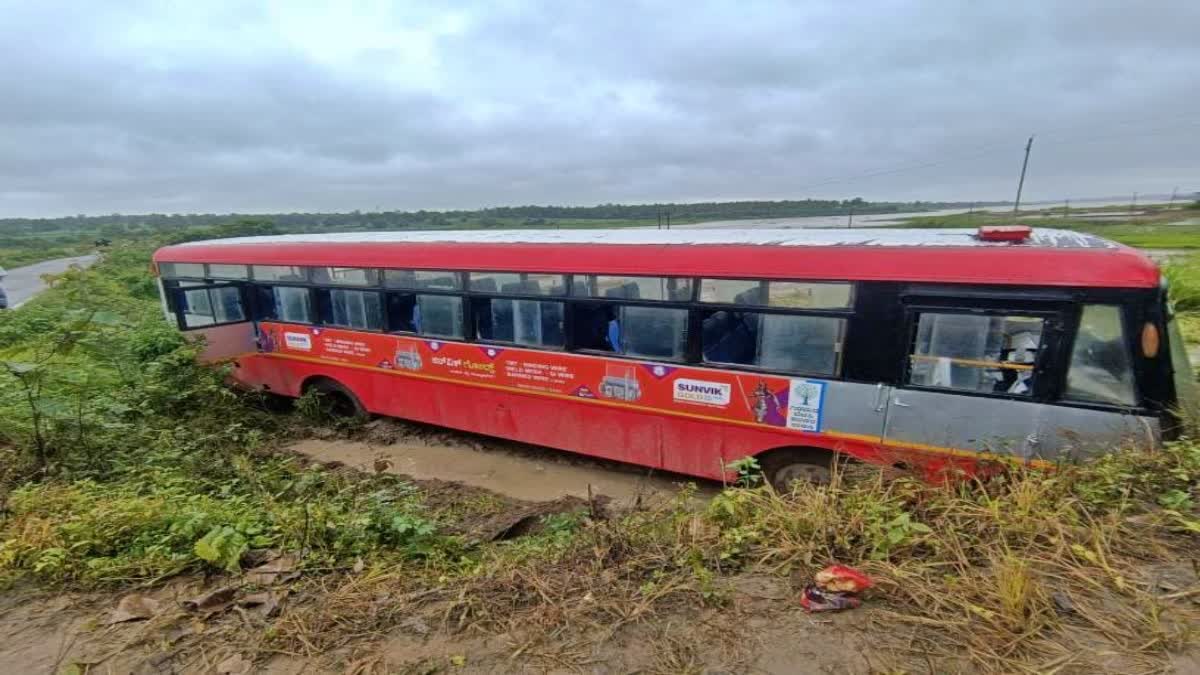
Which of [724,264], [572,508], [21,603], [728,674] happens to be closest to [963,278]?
[724,264]

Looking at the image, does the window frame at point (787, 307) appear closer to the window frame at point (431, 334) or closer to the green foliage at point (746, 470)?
the green foliage at point (746, 470)

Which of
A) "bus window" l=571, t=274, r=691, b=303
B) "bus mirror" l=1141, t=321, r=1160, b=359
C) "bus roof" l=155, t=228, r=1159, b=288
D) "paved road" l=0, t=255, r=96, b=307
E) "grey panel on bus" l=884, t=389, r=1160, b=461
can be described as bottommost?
"paved road" l=0, t=255, r=96, b=307

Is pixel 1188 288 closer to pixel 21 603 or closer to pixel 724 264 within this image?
pixel 724 264

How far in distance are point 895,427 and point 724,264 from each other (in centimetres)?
200

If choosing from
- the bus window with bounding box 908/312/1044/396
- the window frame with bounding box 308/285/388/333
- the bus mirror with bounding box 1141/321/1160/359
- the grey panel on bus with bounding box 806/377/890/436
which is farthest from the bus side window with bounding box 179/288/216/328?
the bus mirror with bounding box 1141/321/1160/359

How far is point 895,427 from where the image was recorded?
4.54 m

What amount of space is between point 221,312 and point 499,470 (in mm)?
5418

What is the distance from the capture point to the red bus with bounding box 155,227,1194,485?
12.9ft

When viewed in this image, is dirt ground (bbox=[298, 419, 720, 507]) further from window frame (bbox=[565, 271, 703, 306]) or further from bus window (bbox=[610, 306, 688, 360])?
window frame (bbox=[565, 271, 703, 306])

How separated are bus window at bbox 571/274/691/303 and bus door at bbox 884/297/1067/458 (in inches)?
76.7

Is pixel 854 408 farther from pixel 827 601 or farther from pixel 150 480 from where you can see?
pixel 150 480

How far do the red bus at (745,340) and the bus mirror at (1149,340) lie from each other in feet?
0.04

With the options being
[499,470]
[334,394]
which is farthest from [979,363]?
[334,394]

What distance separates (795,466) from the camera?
16.8 feet
